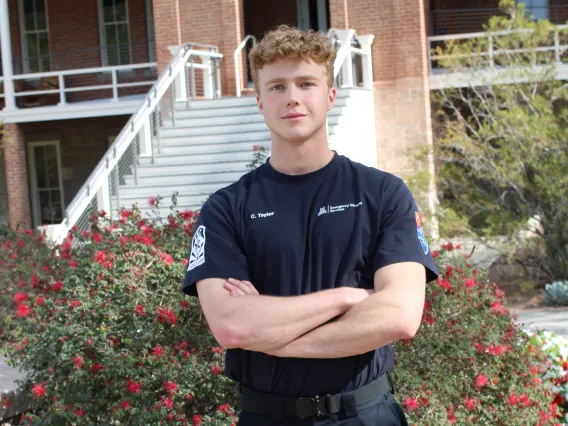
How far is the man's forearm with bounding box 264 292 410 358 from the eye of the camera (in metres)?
2.79

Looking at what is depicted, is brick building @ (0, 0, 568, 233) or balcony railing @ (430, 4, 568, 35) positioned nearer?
brick building @ (0, 0, 568, 233)

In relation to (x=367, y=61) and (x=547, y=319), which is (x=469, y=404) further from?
(x=367, y=61)

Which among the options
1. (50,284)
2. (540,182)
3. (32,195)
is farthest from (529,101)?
(32,195)

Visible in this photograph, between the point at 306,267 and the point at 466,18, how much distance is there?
17397 millimetres

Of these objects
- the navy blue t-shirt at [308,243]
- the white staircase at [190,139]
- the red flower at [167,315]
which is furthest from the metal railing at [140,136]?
the navy blue t-shirt at [308,243]

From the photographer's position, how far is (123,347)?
198 inches

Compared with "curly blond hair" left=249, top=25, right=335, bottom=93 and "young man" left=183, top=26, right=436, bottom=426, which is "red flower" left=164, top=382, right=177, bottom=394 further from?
"curly blond hair" left=249, top=25, right=335, bottom=93

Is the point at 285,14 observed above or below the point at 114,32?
above

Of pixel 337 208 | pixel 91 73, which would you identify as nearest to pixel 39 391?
pixel 337 208

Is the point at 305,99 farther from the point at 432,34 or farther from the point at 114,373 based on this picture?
the point at 432,34

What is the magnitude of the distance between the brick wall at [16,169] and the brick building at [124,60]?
0.02 m

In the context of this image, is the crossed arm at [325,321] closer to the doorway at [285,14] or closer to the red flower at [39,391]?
the red flower at [39,391]

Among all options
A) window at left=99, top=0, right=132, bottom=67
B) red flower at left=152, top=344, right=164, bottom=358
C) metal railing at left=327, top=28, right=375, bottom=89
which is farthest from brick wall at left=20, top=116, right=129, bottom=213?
red flower at left=152, top=344, right=164, bottom=358

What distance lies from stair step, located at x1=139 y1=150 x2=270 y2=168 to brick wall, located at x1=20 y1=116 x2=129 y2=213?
23.7 feet
